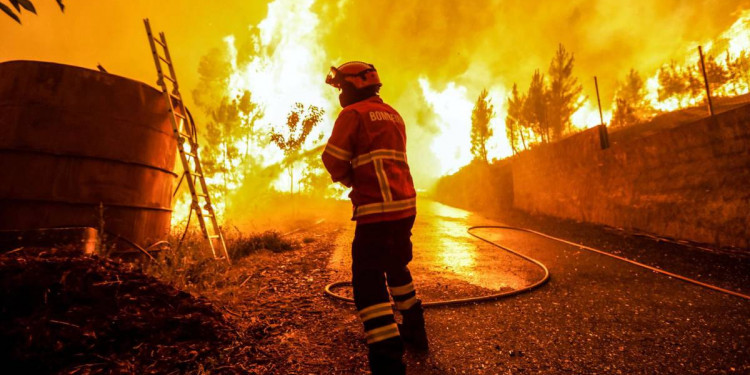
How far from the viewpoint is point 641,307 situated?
9.64 feet

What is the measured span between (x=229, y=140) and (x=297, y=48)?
7.47 m

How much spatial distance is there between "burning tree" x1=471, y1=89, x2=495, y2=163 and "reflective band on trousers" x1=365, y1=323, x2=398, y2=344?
30.1 m

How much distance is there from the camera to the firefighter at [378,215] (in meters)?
1.81

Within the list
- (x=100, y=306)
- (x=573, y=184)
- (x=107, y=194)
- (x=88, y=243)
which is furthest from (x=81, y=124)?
(x=573, y=184)

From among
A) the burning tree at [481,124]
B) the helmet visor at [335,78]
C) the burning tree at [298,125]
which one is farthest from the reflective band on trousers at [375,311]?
the burning tree at [481,124]

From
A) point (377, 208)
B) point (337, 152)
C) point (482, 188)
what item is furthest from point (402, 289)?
point (482, 188)

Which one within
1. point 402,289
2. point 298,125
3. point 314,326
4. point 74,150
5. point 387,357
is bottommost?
point 314,326

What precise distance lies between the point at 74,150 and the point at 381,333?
4671 millimetres

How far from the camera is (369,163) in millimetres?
2066

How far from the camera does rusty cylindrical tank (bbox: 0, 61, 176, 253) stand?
358 cm

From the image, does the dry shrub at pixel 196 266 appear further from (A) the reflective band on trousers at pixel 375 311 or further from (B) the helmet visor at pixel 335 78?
(B) the helmet visor at pixel 335 78

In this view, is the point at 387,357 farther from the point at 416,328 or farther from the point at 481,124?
the point at 481,124

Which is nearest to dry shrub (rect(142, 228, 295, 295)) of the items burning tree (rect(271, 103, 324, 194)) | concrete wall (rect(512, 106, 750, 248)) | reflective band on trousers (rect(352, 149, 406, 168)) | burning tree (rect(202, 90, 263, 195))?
reflective band on trousers (rect(352, 149, 406, 168))

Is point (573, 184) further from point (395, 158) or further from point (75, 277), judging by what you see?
point (75, 277)
